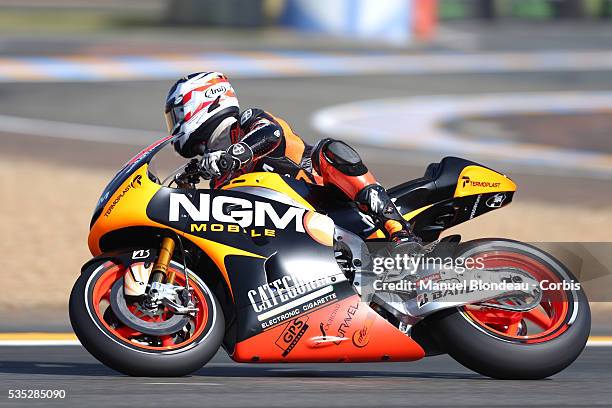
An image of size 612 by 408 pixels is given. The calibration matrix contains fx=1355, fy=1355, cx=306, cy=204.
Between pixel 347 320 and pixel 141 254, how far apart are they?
1044mm

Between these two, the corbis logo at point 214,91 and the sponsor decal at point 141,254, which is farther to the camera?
the corbis logo at point 214,91

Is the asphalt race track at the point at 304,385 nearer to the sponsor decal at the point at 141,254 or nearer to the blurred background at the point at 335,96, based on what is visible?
the sponsor decal at the point at 141,254

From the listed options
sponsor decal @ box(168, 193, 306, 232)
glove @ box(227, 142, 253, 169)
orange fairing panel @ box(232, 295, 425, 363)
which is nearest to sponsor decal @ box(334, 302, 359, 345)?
orange fairing panel @ box(232, 295, 425, 363)

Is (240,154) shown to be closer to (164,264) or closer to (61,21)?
(164,264)

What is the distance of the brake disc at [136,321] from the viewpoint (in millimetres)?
6383

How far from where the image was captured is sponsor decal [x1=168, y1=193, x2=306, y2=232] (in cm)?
653

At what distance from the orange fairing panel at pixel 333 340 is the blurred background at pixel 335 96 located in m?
1.64

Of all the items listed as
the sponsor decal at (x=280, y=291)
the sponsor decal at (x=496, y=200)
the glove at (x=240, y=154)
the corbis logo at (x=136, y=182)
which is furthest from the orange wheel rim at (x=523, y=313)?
the corbis logo at (x=136, y=182)

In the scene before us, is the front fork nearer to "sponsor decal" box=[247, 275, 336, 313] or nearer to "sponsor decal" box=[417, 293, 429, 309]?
"sponsor decal" box=[247, 275, 336, 313]

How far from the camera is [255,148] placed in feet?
21.9

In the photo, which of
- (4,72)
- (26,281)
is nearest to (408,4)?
(4,72)

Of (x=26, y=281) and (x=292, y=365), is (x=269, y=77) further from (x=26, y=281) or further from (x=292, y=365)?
(x=292, y=365)

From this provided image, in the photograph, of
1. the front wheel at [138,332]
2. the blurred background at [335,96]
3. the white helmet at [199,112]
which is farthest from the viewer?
the blurred background at [335,96]

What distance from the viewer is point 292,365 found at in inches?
295
